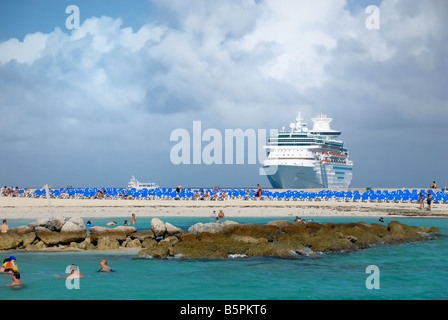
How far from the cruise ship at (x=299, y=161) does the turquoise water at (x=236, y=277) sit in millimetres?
53055

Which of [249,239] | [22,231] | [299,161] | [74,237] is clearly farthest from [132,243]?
[299,161]

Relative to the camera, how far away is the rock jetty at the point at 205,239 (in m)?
16.0

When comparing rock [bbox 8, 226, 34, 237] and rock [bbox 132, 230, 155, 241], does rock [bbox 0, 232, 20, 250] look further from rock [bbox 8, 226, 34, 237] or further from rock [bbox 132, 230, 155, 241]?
rock [bbox 132, 230, 155, 241]

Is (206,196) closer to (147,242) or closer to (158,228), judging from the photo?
(158,228)

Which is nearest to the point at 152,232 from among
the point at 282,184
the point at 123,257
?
the point at 123,257

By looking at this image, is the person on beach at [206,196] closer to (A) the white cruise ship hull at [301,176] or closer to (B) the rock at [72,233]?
(A) the white cruise ship hull at [301,176]

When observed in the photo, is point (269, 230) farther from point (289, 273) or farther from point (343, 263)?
point (289, 273)

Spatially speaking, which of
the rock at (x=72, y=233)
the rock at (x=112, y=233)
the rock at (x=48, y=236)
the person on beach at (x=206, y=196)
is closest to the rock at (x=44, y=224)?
the rock at (x=48, y=236)

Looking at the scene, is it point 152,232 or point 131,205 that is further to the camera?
point 131,205
